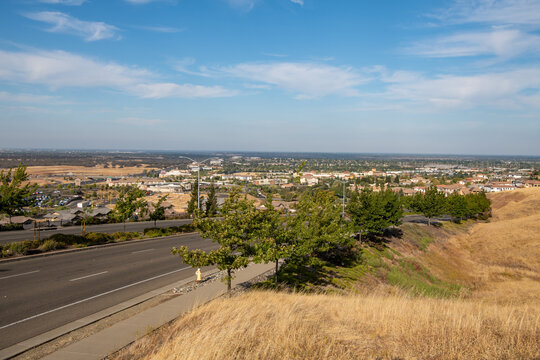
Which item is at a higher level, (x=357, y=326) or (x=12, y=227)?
(x=357, y=326)

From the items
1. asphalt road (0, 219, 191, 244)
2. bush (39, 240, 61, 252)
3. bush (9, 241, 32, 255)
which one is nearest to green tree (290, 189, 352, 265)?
bush (39, 240, 61, 252)

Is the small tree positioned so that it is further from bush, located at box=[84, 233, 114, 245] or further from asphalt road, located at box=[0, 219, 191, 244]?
bush, located at box=[84, 233, 114, 245]

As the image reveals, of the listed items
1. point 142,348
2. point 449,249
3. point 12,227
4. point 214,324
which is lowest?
point 449,249

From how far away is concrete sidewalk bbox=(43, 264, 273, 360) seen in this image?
781cm

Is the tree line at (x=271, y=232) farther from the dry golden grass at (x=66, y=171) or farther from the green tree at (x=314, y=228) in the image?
the dry golden grass at (x=66, y=171)

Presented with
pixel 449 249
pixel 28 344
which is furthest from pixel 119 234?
pixel 449 249

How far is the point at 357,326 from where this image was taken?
27.6 feet

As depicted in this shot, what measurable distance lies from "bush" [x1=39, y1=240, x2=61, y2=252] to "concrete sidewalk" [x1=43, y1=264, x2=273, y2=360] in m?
11.2

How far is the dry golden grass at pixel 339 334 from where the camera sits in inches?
260

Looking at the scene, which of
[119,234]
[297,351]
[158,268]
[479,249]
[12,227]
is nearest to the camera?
[297,351]

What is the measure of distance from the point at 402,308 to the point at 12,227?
3091cm

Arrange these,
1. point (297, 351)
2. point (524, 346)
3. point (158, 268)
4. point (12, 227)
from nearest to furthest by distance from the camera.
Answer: point (297, 351)
point (524, 346)
point (158, 268)
point (12, 227)

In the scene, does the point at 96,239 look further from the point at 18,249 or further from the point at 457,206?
the point at 457,206

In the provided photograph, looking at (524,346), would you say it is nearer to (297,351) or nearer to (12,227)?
(297,351)
